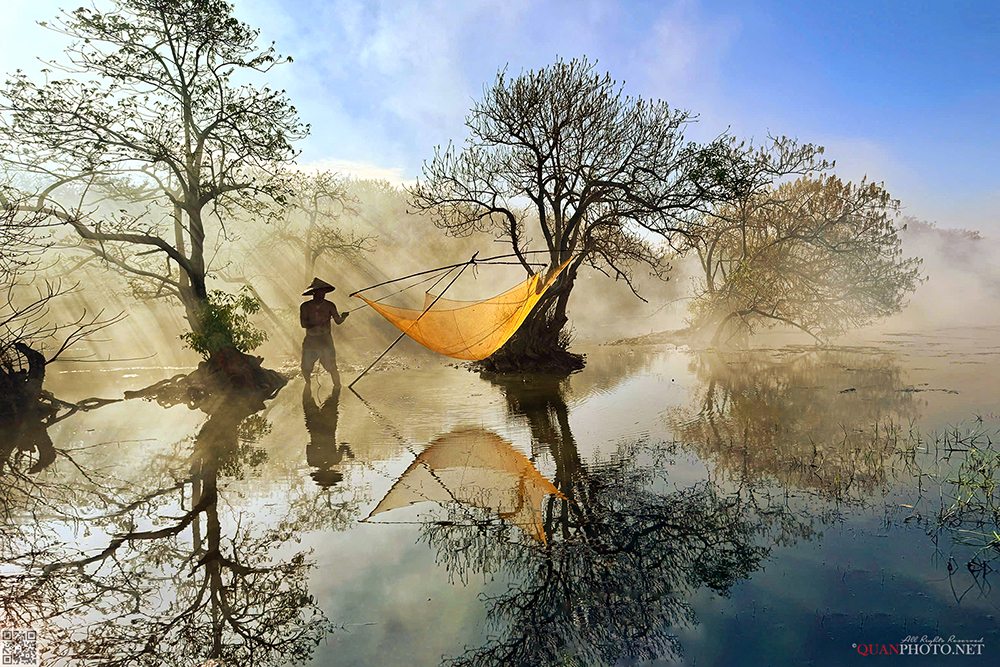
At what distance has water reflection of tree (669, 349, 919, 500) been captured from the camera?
5.65m

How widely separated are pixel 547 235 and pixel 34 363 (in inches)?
457

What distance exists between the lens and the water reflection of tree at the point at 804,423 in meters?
5.65

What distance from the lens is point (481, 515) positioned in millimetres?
4711

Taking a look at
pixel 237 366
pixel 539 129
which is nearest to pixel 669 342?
pixel 539 129

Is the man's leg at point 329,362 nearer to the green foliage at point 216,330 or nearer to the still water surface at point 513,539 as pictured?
the green foliage at point 216,330

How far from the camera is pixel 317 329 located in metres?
11.9

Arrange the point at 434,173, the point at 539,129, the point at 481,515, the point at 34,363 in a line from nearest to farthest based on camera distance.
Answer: the point at 481,515 → the point at 34,363 → the point at 539,129 → the point at 434,173

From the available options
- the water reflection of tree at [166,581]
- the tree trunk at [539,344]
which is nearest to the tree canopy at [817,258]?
the tree trunk at [539,344]

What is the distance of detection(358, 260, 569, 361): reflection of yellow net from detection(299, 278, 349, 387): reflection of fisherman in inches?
56.8

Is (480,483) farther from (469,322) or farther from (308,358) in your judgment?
(308,358)

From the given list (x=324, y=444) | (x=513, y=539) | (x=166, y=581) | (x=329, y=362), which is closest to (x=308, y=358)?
(x=329, y=362)

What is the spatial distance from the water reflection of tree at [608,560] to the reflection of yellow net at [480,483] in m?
0.18

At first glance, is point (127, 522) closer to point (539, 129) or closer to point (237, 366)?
point (237, 366)

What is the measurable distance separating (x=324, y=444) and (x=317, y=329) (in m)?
5.05
